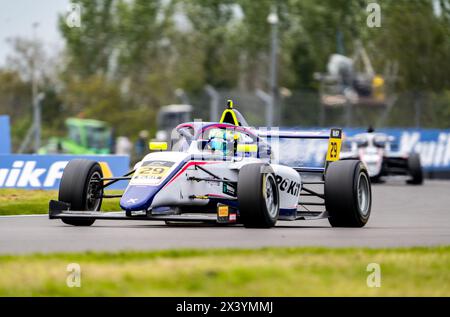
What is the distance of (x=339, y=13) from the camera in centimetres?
7312

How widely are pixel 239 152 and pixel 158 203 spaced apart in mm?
1823

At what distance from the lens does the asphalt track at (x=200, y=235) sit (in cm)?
1277

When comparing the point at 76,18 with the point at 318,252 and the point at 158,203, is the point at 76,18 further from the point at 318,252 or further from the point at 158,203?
the point at 318,252

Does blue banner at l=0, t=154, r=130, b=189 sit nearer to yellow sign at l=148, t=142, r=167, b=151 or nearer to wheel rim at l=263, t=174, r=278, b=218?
yellow sign at l=148, t=142, r=167, b=151

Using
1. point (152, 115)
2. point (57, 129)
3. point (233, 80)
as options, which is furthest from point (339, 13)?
point (57, 129)

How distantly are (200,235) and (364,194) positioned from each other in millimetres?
3488

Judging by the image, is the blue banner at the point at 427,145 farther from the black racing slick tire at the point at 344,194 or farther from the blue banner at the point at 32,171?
the black racing slick tire at the point at 344,194

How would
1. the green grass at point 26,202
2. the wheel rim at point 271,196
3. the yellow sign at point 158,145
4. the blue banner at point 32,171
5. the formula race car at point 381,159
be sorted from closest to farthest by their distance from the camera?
the wheel rim at point 271,196 < the yellow sign at point 158,145 < the green grass at point 26,202 < the blue banner at point 32,171 < the formula race car at point 381,159

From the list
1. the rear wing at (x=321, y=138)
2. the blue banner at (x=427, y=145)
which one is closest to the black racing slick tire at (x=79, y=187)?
the rear wing at (x=321, y=138)

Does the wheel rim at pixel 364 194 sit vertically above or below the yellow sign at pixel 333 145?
below

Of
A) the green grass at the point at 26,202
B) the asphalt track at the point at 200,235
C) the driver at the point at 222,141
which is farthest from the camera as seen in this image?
the green grass at the point at 26,202

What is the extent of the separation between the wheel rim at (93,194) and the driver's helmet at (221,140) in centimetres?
164

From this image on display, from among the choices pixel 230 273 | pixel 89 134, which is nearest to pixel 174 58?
pixel 89 134

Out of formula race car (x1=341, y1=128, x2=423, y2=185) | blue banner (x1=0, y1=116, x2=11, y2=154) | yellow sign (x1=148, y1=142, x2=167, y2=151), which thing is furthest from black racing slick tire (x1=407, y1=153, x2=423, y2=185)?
yellow sign (x1=148, y1=142, x2=167, y2=151)
